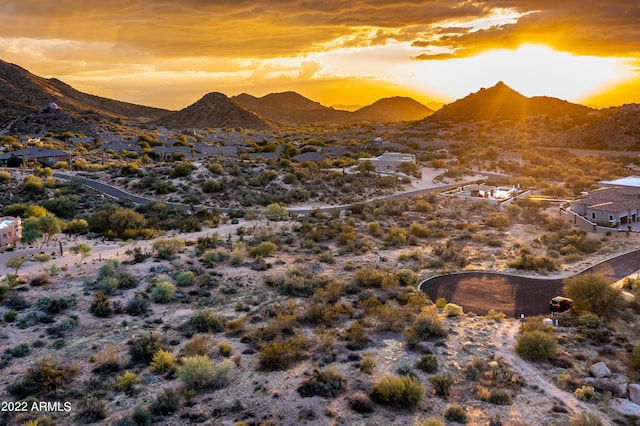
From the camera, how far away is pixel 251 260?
29844 mm

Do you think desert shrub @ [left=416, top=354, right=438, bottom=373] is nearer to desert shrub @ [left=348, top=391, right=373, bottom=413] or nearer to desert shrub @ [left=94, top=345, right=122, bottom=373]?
desert shrub @ [left=348, top=391, right=373, bottom=413]

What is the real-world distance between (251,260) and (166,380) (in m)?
13.4

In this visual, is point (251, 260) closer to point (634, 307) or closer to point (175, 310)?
point (175, 310)

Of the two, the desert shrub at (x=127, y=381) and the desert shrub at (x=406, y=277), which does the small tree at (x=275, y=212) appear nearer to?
the desert shrub at (x=406, y=277)

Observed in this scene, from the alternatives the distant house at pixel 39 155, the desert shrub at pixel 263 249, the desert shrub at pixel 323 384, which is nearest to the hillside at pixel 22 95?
the distant house at pixel 39 155

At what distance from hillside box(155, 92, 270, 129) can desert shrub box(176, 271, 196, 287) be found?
146 metres

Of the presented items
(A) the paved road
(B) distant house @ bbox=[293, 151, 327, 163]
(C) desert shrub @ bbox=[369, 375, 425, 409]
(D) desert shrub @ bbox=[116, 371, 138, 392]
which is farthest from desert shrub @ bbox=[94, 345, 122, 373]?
(B) distant house @ bbox=[293, 151, 327, 163]

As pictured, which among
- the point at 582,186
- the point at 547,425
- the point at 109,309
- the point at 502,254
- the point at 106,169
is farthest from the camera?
the point at 106,169

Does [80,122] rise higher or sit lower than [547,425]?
higher

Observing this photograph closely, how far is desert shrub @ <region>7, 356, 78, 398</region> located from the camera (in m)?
16.1

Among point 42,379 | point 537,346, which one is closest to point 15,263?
point 42,379

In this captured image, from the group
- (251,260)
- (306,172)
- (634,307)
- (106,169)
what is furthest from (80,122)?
(634,307)

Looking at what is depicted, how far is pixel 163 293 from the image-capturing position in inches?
935

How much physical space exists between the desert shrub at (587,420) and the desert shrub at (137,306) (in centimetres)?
1714
